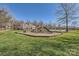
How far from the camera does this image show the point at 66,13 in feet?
5.50

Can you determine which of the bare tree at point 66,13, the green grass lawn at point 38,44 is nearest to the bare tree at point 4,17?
the green grass lawn at point 38,44

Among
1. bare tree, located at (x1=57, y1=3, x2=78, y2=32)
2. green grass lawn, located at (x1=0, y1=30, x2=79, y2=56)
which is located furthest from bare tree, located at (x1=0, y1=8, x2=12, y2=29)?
bare tree, located at (x1=57, y1=3, x2=78, y2=32)

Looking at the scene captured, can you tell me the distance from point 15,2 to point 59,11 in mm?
387

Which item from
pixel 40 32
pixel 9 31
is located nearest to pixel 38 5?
pixel 40 32

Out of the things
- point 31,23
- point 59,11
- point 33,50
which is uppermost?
point 59,11

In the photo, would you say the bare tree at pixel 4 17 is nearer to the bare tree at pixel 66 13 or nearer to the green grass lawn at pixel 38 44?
the green grass lawn at pixel 38 44

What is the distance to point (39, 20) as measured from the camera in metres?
1.67

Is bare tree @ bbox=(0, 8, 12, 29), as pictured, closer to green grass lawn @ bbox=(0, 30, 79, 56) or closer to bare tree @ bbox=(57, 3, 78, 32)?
green grass lawn @ bbox=(0, 30, 79, 56)

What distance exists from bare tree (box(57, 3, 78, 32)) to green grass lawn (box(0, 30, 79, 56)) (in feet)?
0.40

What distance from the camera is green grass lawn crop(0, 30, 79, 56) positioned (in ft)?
5.36

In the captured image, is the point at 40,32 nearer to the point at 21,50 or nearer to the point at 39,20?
the point at 39,20

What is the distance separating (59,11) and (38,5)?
0.62ft

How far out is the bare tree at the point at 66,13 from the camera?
5.45ft

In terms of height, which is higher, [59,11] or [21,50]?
[59,11]
